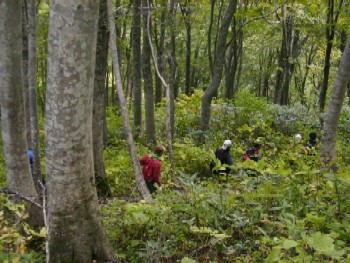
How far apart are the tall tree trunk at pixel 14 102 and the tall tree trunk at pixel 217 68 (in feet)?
31.0

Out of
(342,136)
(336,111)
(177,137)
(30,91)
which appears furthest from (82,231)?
(342,136)

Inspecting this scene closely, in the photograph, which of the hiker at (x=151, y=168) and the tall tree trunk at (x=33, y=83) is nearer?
the tall tree trunk at (x=33, y=83)

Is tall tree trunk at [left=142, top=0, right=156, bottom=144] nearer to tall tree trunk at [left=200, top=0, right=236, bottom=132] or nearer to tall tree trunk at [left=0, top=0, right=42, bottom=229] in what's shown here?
tall tree trunk at [left=200, top=0, right=236, bottom=132]

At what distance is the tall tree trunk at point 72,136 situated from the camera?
303 centimetres

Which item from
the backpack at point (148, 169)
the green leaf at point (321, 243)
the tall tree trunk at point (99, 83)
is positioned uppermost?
the tall tree trunk at point (99, 83)

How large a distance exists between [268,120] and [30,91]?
10.6 meters

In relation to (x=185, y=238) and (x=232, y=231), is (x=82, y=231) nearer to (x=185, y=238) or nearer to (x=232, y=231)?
(x=185, y=238)

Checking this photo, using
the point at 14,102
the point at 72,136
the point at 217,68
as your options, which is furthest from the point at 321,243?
the point at 217,68

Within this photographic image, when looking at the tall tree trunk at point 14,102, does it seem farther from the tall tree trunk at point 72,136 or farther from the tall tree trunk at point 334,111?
the tall tree trunk at point 334,111

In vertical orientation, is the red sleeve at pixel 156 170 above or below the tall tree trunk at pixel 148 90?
below

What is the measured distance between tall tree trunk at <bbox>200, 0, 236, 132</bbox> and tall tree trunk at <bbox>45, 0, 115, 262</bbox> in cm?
1043

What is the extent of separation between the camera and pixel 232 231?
13.7ft

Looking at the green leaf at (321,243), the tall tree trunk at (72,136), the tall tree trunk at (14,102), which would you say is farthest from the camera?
the tall tree trunk at (14,102)

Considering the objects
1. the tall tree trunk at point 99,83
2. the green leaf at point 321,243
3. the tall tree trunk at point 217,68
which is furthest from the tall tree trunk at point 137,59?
the green leaf at point 321,243
